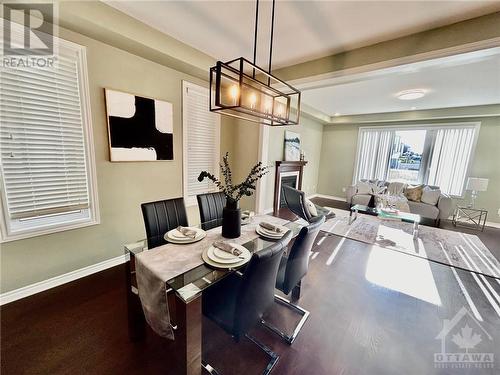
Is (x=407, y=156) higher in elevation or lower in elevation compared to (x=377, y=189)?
higher

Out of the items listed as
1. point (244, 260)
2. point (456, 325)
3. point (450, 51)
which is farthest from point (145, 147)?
point (456, 325)

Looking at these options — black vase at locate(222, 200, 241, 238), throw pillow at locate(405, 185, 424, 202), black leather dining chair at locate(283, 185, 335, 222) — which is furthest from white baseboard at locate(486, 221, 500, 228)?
black vase at locate(222, 200, 241, 238)

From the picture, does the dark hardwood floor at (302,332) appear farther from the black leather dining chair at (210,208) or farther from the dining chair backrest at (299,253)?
the black leather dining chair at (210,208)

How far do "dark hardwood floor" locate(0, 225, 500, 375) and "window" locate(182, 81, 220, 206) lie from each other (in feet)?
5.12

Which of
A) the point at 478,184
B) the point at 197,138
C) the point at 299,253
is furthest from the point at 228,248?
the point at 478,184

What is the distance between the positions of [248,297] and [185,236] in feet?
2.41

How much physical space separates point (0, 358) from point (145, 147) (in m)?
Result: 2.09

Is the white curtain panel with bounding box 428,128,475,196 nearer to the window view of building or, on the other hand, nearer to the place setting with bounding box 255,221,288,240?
the window view of building

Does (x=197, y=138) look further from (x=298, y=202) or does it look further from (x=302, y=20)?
(x=302, y=20)

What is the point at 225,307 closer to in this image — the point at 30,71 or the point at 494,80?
the point at 30,71

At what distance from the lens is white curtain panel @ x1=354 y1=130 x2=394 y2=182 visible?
580cm

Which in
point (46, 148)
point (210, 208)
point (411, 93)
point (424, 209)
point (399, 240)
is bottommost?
point (399, 240)

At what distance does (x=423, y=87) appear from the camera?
3.45m

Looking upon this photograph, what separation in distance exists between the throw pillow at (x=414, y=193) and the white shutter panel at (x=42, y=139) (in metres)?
6.13
